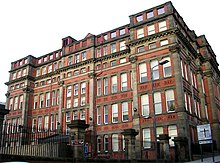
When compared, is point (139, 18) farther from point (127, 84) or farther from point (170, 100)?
point (170, 100)

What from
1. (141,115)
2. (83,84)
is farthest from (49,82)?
(141,115)

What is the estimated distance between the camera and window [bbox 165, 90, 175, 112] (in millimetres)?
30062

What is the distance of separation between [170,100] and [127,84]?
755cm

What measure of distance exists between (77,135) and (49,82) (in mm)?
32581

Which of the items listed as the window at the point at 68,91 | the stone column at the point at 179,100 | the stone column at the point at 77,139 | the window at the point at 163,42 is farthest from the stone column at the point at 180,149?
the window at the point at 68,91

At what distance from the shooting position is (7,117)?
49562 millimetres

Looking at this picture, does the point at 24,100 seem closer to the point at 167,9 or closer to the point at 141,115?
the point at 141,115

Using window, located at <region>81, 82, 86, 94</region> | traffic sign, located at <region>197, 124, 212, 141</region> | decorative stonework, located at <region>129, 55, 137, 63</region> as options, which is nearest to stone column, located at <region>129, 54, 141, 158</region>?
decorative stonework, located at <region>129, 55, 137, 63</region>

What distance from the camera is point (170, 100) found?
99.9ft

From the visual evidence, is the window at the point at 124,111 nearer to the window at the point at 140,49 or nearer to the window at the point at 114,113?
the window at the point at 114,113

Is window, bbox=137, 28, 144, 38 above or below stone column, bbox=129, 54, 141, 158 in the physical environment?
above

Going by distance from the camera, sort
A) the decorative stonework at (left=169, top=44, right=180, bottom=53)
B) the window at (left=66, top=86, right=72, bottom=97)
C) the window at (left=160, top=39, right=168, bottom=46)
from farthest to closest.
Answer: the window at (left=66, top=86, right=72, bottom=97)
the window at (left=160, top=39, right=168, bottom=46)
the decorative stonework at (left=169, top=44, right=180, bottom=53)

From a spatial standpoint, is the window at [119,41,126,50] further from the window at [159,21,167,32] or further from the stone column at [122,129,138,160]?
the stone column at [122,129,138,160]

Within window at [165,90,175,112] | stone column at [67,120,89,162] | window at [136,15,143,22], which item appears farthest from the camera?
window at [136,15,143,22]
